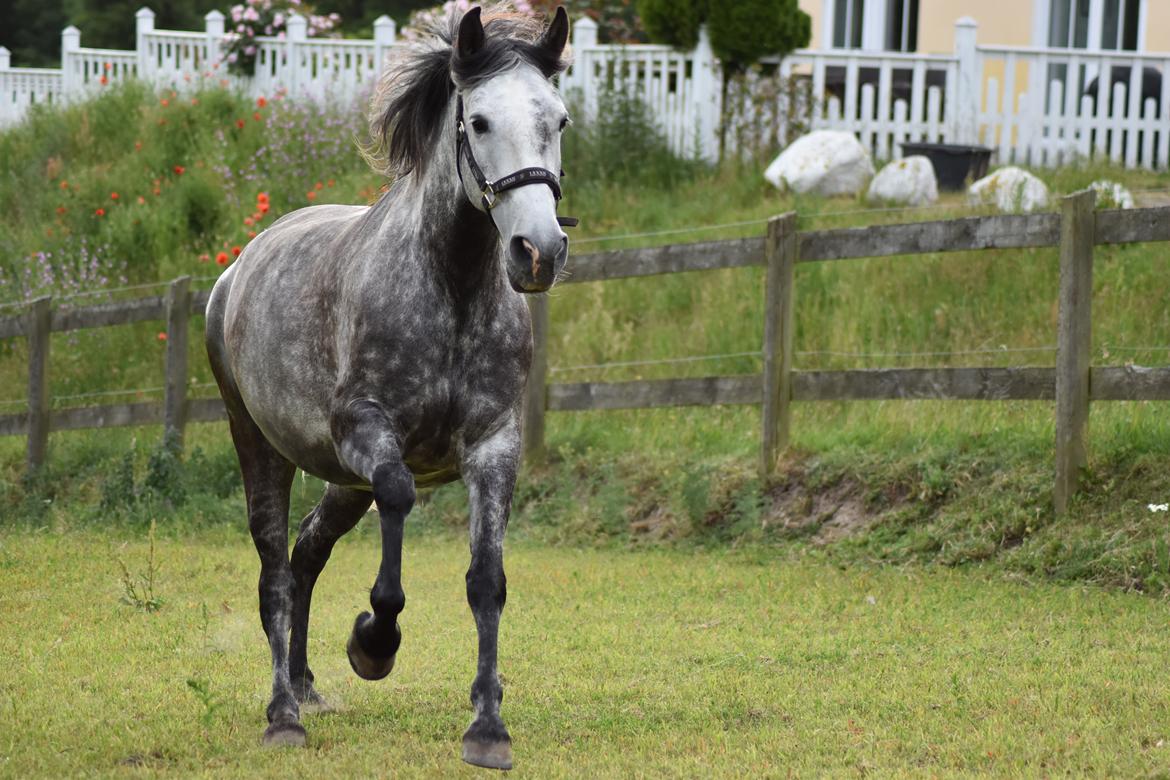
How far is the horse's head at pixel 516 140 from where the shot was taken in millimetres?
4223

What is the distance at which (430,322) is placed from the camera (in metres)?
4.77

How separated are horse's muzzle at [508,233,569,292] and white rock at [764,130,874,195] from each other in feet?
34.2

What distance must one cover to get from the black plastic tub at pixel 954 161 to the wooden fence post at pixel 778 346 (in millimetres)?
5404

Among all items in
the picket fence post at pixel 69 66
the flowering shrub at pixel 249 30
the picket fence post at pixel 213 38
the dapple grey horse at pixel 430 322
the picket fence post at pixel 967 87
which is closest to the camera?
the dapple grey horse at pixel 430 322

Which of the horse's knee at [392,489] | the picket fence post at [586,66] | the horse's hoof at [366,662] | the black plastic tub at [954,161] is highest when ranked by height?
the picket fence post at [586,66]

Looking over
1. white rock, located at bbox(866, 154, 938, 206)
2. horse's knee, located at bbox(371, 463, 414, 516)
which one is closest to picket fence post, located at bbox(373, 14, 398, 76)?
Result: white rock, located at bbox(866, 154, 938, 206)

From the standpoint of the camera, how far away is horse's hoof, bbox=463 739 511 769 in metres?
4.41

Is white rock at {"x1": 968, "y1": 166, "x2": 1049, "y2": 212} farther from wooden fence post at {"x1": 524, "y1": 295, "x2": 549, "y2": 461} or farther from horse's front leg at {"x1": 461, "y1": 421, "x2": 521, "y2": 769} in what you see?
horse's front leg at {"x1": 461, "y1": 421, "x2": 521, "y2": 769}

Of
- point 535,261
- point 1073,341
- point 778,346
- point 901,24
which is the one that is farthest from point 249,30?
point 535,261

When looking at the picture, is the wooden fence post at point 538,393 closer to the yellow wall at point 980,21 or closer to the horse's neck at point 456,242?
the horse's neck at point 456,242

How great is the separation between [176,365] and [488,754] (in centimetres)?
787

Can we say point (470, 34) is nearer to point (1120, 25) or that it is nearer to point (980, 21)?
point (1120, 25)

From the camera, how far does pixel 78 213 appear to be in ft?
54.6

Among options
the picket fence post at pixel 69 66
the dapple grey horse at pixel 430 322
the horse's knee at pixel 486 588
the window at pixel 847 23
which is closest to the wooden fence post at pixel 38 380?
the dapple grey horse at pixel 430 322
